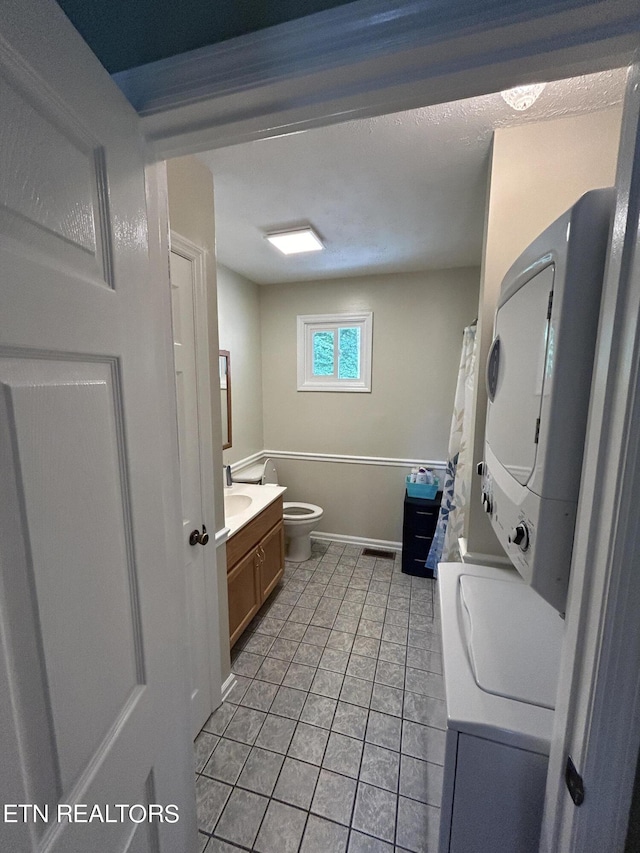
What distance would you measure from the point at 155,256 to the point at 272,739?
6.28 ft

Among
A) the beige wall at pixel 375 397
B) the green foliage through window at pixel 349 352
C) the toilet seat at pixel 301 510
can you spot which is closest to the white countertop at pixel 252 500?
the toilet seat at pixel 301 510

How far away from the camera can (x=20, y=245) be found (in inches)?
15.1

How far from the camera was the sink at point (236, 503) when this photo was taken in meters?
2.23

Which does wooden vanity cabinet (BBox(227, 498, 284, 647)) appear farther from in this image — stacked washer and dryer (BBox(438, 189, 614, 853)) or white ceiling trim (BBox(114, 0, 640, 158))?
white ceiling trim (BBox(114, 0, 640, 158))

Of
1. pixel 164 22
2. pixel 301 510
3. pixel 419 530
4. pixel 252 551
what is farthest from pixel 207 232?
pixel 419 530

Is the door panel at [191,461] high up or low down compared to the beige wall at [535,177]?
down

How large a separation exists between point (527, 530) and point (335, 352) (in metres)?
2.64

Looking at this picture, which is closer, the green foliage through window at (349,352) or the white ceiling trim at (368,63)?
the white ceiling trim at (368,63)

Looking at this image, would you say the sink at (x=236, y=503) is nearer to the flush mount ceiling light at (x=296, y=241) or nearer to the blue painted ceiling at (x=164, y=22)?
the flush mount ceiling light at (x=296, y=241)

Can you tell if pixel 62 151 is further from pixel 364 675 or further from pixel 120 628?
pixel 364 675

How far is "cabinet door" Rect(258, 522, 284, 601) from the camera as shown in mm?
2236

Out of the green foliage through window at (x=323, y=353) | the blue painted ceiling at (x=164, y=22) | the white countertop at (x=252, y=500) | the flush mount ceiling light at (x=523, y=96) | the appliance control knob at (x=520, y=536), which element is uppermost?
the flush mount ceiling light at (x=523, y=96)

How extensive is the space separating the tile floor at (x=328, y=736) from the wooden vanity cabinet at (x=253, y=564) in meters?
0.20

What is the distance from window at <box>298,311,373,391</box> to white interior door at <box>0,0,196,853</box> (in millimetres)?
2564
